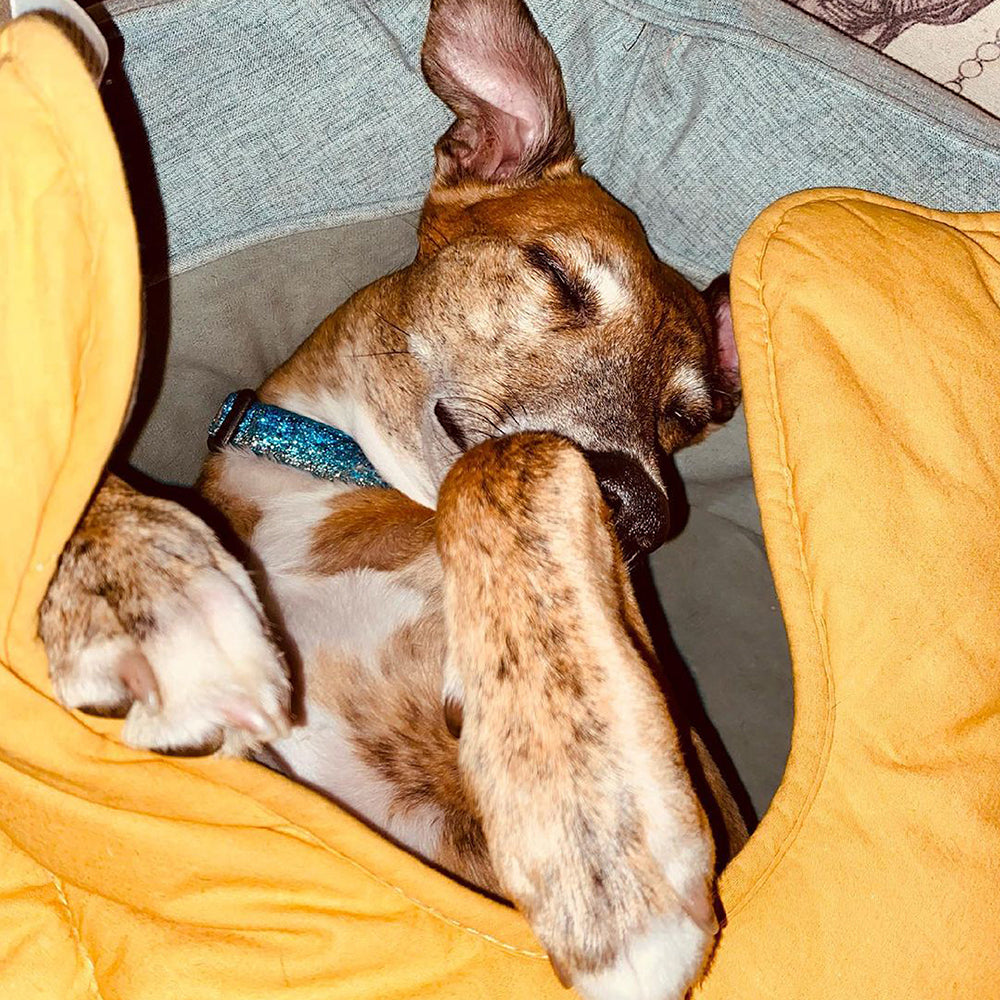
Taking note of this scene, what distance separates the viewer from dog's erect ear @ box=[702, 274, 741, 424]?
8.97 ft

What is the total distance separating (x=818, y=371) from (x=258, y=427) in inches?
48.8

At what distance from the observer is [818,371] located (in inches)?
80.9

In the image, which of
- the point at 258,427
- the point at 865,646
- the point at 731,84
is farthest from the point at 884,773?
the point at 731,84

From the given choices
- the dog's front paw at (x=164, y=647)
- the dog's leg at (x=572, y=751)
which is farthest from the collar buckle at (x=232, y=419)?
the dog's leg at (x=572, y=751)

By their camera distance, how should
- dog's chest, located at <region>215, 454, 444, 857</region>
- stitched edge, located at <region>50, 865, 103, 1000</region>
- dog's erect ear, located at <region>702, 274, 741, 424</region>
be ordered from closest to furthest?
1. stitched edge, located at <region>50, 865, 103, 1000</region>
2. dog's chest, located at <region>215, 454, 444, 857</region>
3. dog's erect ear, located at <region>702, 274, 741, 424</region>

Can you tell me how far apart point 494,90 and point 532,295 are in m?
0.57

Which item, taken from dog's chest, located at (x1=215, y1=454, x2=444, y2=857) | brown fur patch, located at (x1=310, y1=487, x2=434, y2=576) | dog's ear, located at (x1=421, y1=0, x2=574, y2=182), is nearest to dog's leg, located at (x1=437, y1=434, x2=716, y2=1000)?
dog's chest, located at (x1=215, y1=454, x2=444, y2=857)

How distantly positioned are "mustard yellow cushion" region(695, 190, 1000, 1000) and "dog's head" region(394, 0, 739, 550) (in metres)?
0.27

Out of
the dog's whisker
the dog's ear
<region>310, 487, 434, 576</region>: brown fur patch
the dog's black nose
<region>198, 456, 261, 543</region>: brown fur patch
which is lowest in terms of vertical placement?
<region>198, 456, 261, 543</region>: brown fur patch

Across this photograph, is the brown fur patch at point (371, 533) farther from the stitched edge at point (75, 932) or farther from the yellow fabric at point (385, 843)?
the stitched edge at point (75, 932)

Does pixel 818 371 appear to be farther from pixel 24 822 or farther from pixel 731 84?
pixel 24 822

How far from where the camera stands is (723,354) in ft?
9.53

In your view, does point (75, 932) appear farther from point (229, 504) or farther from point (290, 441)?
point (290, 441)

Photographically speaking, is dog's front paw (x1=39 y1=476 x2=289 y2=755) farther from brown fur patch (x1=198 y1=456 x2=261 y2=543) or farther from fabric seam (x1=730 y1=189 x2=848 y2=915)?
fabric seam (x1=730 y1=189 x2=848 y2=915)
